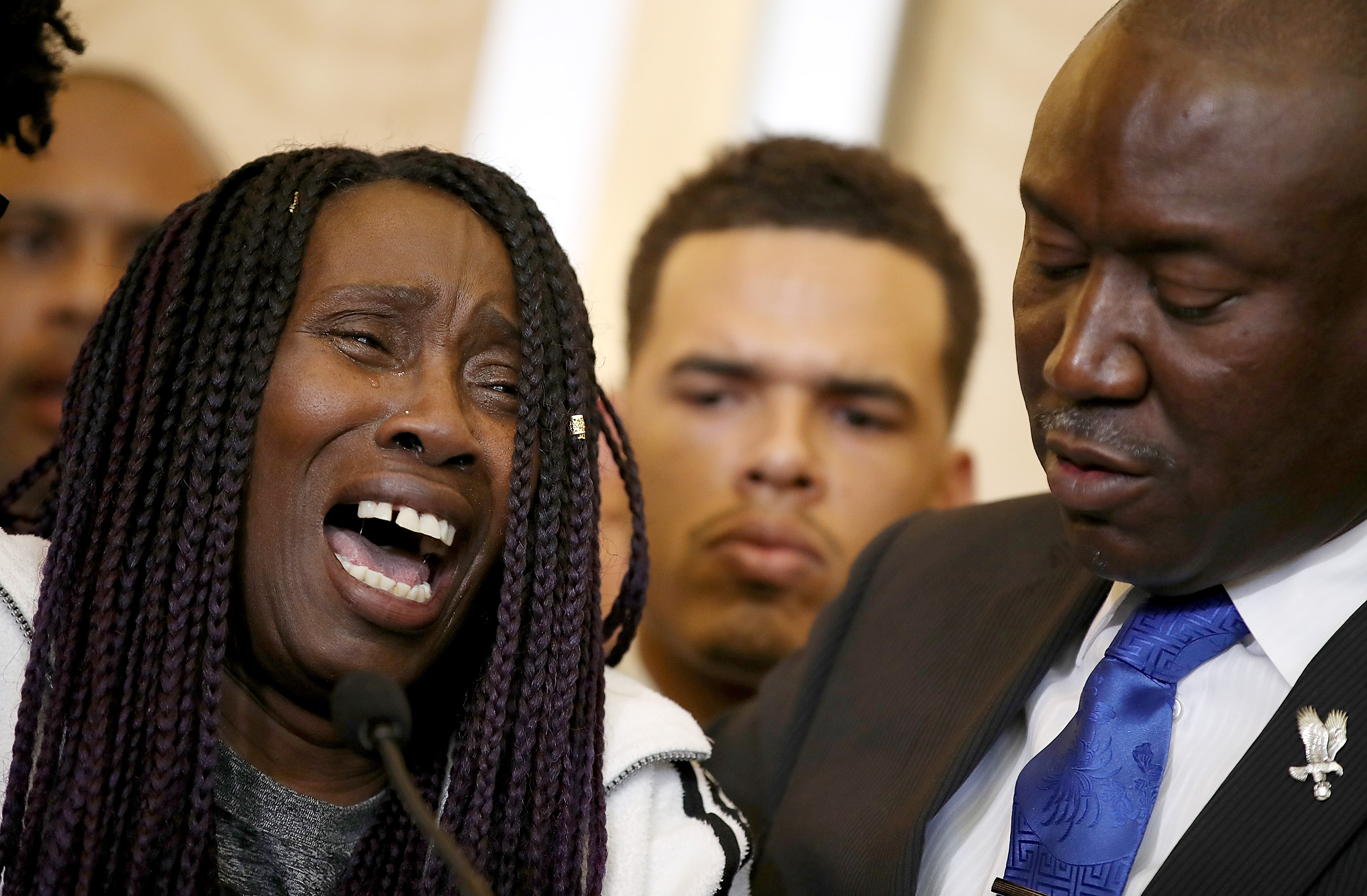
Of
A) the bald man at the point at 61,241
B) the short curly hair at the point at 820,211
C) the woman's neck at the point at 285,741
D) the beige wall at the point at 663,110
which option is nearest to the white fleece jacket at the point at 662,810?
the woman's neck at the point at 285,741

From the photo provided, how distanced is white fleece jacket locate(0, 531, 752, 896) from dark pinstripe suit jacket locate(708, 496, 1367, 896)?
109 millimetres

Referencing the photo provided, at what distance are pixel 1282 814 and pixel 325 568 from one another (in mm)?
1006

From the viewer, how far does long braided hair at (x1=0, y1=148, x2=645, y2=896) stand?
1555mm

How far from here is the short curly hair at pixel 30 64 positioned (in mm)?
1838

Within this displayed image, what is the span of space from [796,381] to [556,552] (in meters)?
1.10

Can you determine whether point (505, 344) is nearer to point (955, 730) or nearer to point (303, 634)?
point (303, 634)

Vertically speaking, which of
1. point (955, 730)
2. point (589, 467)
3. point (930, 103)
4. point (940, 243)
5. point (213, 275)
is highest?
point (930, 103)

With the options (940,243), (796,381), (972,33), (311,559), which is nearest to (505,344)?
(311,559)

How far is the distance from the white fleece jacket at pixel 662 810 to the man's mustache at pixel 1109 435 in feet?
2.03

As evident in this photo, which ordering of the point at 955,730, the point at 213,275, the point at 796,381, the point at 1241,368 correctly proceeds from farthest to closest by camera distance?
the point at 796,381 → the point at 955,730 → the point at 213,275 → the point at 1241,368

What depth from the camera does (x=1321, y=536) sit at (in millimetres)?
1604

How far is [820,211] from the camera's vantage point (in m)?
2.99

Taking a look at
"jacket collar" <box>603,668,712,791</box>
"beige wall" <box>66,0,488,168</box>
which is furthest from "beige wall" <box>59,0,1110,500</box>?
"jacket collar" <box>603,668,712,791</box>

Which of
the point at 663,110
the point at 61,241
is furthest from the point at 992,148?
the point at 61,241
